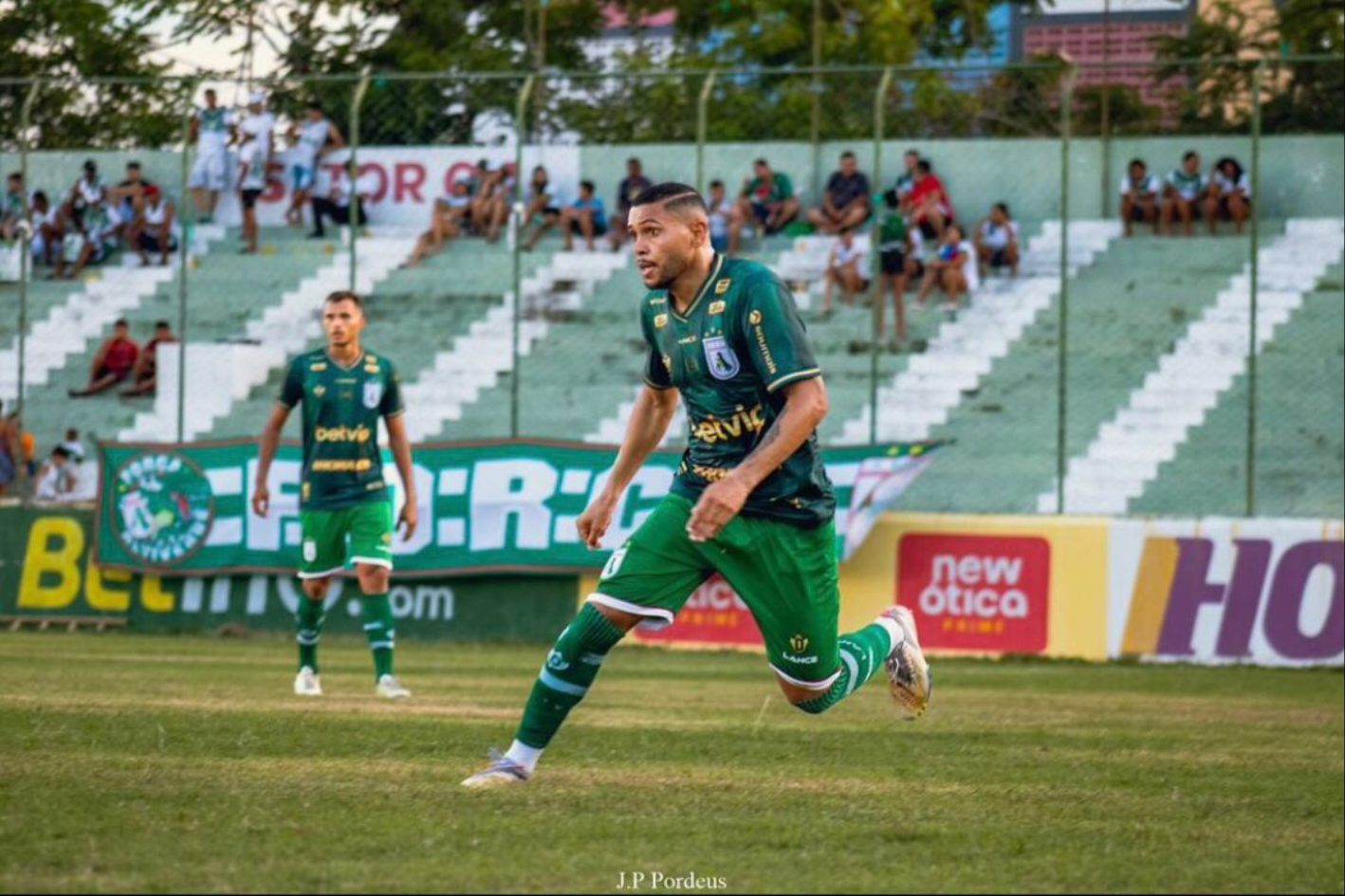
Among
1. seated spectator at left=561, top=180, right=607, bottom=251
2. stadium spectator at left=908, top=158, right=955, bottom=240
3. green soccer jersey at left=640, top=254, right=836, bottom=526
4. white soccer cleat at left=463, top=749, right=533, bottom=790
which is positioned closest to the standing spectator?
stadium spectator at left=908, top=158, right=955, bottom=240

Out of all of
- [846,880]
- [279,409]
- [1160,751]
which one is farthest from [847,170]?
[846,880]

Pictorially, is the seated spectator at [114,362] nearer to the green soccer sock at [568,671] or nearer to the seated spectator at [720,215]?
the seated spectator at [720,215]

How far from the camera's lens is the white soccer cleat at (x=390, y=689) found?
556 inches

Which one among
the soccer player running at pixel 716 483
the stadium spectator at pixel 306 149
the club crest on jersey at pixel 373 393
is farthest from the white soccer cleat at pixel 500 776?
the stadium spectator at pixel 306 149

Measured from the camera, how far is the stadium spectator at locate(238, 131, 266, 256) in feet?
89.1

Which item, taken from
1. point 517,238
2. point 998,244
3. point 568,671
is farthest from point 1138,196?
point 568,671

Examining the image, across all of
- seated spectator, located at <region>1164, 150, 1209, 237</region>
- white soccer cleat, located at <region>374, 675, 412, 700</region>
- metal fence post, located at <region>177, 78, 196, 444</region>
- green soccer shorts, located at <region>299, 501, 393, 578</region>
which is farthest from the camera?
seated spectator, located at <region>1164, 150, 1209, 237</region>

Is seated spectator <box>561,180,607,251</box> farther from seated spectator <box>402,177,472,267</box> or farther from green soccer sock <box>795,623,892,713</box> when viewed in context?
green soccer sock <box>795,623,892,713</box>

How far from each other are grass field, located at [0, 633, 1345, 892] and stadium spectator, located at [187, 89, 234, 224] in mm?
11729

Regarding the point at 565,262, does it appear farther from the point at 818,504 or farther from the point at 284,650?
the point at 818,504

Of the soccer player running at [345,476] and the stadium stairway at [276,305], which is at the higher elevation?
the stadium stairway at [276,305]

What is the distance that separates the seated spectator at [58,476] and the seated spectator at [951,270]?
10.0 metres

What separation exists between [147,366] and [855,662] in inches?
780

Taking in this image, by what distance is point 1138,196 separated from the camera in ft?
87.6
